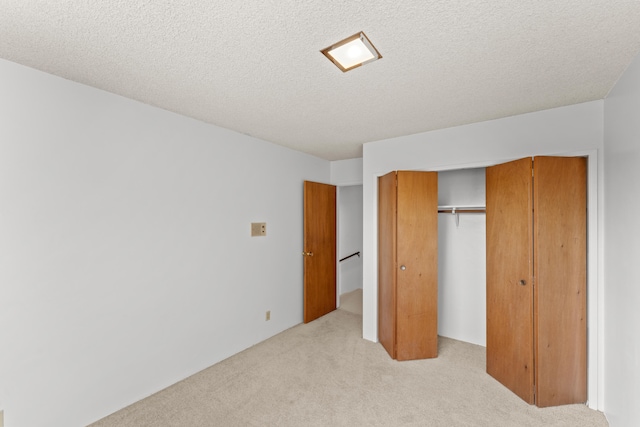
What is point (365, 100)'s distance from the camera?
2166 millimetres

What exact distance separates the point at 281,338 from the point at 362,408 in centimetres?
145

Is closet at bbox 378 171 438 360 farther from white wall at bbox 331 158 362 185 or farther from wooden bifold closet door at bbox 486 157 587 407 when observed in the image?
white wall at bbox 331 158 362 185

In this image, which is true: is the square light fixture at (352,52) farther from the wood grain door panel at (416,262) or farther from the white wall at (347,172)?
the white wall at (347,172)

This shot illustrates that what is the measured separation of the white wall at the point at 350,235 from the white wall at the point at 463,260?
2.14m

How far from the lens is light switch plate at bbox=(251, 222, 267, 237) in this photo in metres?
3.18

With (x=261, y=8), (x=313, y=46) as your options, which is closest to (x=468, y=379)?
(x=313, y=46)

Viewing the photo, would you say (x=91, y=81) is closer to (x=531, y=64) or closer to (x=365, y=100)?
(x=365, y=100)

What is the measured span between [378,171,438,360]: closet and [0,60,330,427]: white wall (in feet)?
5.31

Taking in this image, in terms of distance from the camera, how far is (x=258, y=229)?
3238mm

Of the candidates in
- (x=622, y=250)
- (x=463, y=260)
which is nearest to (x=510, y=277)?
(x=622, y=250)

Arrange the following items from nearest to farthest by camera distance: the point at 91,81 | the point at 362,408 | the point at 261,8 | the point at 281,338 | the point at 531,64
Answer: the point at 261,8 < the point at 531,64 < the point at 91,81 < the point at 362,408 < the point at 281,338

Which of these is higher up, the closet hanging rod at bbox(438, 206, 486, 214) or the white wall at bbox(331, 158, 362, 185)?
the white wall at bbox(331, 158, 362, 185)

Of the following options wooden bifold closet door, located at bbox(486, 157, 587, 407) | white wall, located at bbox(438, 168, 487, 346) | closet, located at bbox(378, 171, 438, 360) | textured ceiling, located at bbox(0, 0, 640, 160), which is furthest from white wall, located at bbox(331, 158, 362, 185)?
wooden bifold closet door, located at bbox(486, 157, 587, 407)

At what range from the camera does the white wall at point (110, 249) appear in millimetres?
1663
